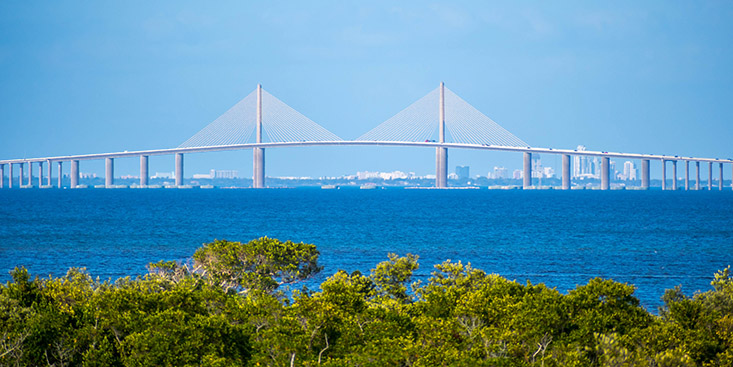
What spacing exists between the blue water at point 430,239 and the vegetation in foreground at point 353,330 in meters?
9.24

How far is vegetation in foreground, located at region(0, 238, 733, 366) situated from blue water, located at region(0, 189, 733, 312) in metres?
9.24

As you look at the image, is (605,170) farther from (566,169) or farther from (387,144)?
(387,144)

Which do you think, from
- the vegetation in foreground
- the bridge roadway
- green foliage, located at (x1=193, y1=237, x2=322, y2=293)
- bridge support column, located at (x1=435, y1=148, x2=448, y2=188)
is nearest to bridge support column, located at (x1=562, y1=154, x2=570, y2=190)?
the bridge roadway

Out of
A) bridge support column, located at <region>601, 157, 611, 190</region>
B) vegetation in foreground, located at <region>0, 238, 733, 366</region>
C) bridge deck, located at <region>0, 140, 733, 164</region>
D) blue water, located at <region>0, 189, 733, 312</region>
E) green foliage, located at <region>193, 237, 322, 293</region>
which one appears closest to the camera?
vegetation in foreground, located at <region>0, 238, 733, 366</region>

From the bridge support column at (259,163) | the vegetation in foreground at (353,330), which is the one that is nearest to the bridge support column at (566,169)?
the bridge support column at (259,163)

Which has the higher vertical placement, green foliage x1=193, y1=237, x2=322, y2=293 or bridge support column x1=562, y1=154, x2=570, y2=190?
bridge support column x1=562, y1=154, x2=570, y2=190

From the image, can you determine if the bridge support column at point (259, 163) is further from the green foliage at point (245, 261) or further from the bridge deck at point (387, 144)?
the green foliage at point (245, 261)

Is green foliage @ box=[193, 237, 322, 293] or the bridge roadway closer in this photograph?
green foliage @ box=[193, 237, 322, 293]

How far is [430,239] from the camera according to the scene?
130ft

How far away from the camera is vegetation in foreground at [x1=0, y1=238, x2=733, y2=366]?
995 centimetres

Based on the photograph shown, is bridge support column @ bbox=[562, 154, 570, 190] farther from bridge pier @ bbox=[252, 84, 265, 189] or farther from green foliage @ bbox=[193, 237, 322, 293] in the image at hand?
green foliage @ bbox=[193, 237, 322, 293]

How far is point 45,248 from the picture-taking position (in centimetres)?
3375

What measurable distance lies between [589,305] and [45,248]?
26984mm

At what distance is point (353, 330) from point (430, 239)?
2894 cm
